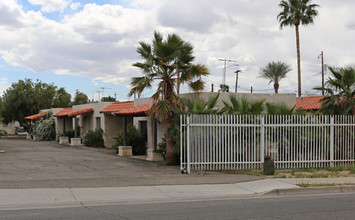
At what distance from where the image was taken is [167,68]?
17531 millimetres

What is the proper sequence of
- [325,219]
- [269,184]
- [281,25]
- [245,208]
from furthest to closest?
[281,25], [269,184], [245,208], [325,219]

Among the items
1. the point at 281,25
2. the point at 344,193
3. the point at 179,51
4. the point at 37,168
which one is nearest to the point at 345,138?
the point at 344,193

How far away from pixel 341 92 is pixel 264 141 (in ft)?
14.7

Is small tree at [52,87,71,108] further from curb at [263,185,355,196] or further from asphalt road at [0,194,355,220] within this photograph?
asphalt road at [0,194,355,220]

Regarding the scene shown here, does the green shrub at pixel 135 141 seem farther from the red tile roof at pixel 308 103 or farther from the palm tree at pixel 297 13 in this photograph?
the palm tree at pixel 297 13

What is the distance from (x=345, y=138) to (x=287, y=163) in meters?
2.71

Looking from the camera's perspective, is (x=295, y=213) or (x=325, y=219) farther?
(x=295, y=213)

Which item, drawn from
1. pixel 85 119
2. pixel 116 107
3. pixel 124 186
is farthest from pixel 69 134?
pixel 124 186

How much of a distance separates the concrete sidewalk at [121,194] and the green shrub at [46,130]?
108ft

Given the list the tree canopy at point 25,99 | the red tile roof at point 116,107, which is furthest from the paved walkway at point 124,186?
the tree canopy at point 25,99

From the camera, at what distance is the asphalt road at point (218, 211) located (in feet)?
27.1

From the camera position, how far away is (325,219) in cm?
809

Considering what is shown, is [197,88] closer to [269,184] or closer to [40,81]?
[269,184]

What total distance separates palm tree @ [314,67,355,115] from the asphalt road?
7430 millimetres
